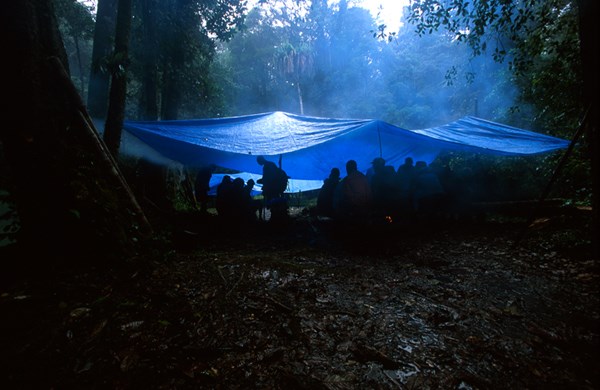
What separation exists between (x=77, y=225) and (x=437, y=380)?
308 cm

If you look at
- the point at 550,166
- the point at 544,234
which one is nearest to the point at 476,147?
the point at 544,234

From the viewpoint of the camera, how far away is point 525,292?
2.54 metres

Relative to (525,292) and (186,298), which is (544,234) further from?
(186,298)

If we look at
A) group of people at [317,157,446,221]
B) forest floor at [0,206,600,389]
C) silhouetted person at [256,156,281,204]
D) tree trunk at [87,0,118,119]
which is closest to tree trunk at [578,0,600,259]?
forest floor at [0,206,600,389]

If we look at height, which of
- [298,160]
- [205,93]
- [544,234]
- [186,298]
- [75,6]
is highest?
[75,6]

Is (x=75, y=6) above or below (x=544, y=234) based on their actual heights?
above

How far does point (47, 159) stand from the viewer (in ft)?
8.33

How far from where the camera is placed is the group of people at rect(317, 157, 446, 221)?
16.4ft

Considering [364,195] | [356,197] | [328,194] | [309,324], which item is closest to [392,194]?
[364,195]

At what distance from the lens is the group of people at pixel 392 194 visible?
501 centimetres

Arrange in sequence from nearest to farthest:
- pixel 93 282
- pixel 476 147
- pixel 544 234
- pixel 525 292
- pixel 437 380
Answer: pixel 437 380, pixel 93 282, pixel 525 292, pixel 544 234, pixel 476 147

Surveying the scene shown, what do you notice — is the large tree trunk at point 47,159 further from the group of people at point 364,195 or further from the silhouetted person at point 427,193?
the silhouetted person at point 427,193

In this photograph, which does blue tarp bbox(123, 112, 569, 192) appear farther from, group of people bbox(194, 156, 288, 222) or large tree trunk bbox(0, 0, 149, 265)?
large tree trunk bbox(0, 0, 149, 265)

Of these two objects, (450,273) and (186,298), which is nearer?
(186,298)
